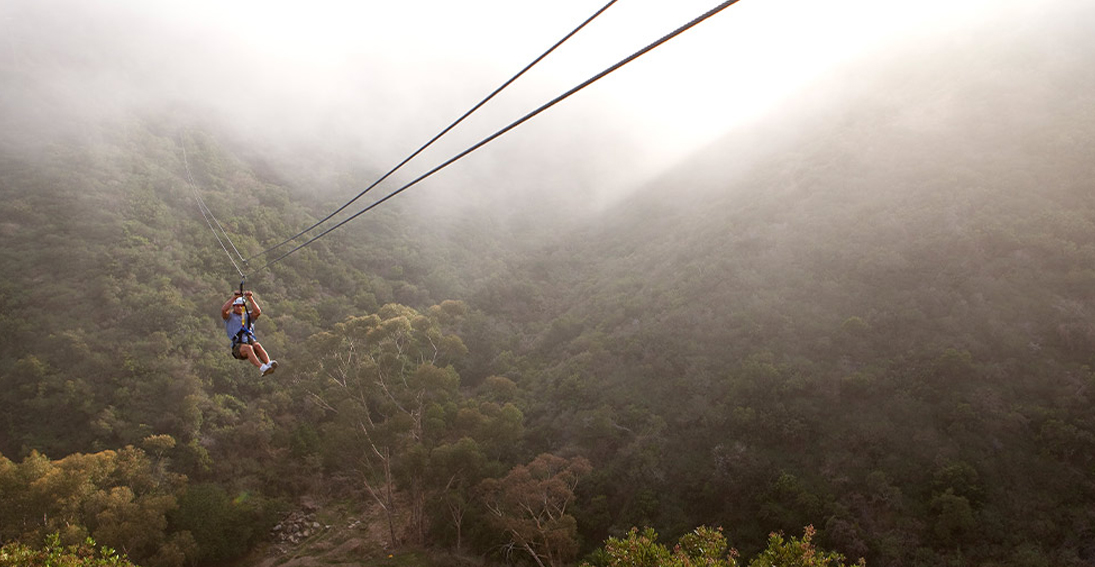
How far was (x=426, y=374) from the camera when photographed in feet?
69.1

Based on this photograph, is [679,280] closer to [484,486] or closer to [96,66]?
[484,486]

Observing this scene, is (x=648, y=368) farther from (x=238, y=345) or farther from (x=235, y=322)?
(x=235, y=322)

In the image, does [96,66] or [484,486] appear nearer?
[484,486]

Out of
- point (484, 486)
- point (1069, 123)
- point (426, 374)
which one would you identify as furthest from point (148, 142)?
point (1069, 123)

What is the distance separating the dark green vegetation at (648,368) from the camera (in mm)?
17703

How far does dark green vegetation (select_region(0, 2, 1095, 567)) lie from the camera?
17.7 meters

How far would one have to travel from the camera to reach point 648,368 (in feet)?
89.8

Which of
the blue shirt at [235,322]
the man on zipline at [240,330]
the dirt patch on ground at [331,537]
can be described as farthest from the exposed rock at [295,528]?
the blue shirt at [235,322]

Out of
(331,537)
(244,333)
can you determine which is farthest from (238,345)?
(331,537)

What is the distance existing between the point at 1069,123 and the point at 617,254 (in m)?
32.0

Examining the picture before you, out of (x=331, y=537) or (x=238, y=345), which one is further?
(x=331, y=537)

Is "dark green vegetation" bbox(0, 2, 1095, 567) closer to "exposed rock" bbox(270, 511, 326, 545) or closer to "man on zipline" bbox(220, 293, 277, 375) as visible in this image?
"exposed rock" bbox(270, 511, 326, 545)

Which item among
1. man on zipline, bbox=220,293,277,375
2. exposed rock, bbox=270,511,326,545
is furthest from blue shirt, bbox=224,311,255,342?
exposed rock, bbox=270,511,326,545

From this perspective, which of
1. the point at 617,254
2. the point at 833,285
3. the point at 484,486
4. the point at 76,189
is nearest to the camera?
the point at 484,486
